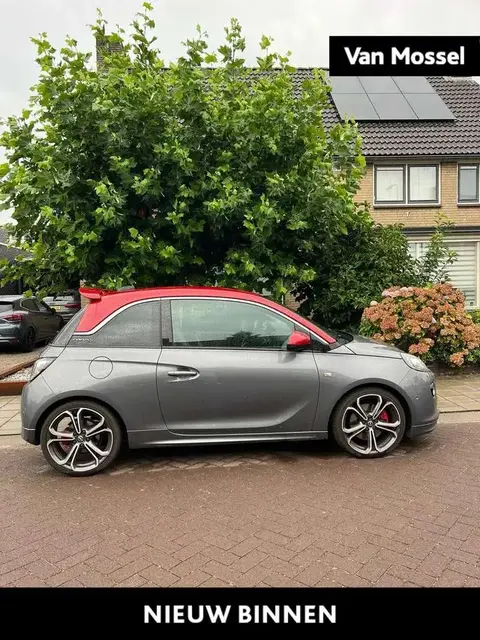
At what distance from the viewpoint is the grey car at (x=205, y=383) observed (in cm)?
436

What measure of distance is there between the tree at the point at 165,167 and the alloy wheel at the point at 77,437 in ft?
10.2

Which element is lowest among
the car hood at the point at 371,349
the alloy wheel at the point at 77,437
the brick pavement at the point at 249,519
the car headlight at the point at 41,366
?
the brick pavement at the point at 249,519

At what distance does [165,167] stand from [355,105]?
1138cm

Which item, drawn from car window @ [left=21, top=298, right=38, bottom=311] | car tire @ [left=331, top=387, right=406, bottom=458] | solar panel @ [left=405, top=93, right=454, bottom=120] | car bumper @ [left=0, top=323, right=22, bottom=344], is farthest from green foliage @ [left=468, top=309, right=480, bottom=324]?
car window @ [left=21, top=298, right=38, bottom=311]

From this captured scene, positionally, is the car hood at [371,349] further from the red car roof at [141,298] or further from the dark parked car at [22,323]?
the dark parked car at [22,323]

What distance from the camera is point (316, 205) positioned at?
742 cm

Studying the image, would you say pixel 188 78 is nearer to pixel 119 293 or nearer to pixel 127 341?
pixel 119 293

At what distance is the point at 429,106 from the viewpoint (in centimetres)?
1670

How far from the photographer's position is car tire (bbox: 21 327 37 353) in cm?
1237

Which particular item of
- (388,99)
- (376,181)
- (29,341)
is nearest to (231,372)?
(29,341)

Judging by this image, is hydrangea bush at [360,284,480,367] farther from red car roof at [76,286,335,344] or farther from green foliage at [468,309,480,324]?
red car roof at [76,286,335,344]

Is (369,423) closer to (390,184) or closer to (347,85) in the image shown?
(390,184)

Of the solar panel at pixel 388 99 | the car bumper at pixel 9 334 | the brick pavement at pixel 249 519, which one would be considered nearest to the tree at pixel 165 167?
the brick pavement at pixel 249 519
